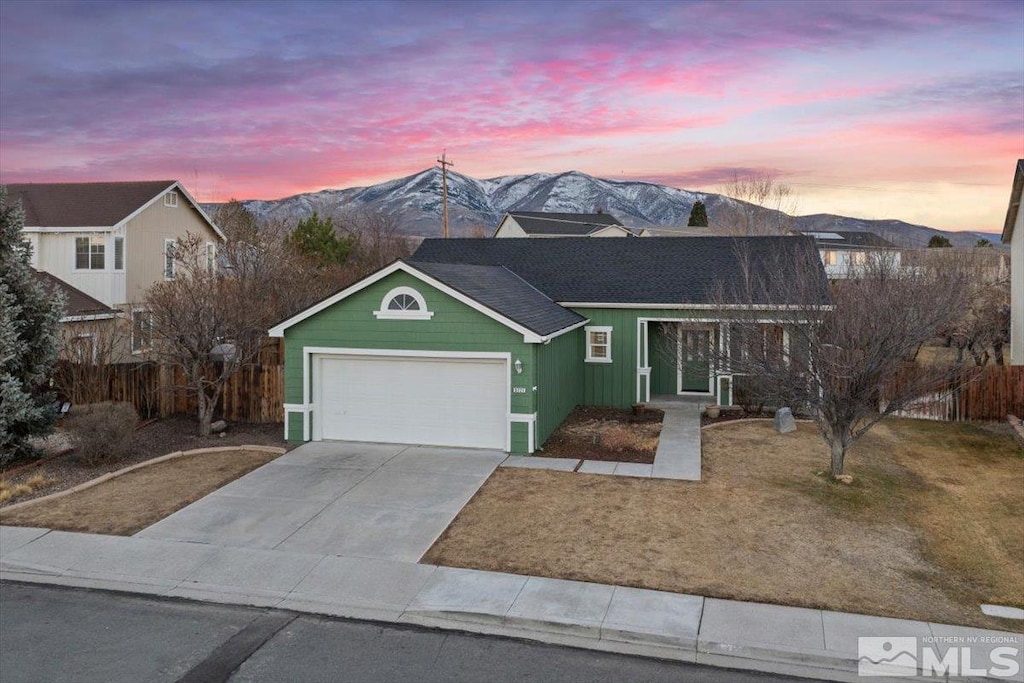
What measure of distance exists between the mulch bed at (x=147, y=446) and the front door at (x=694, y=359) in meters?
10.1

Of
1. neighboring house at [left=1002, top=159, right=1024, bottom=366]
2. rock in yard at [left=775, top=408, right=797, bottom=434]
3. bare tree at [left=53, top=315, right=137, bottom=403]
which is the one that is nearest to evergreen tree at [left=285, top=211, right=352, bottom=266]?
bare tree at [left=53, top=315, right=137, bottom=403]

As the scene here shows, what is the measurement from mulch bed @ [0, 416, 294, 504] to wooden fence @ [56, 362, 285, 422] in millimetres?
500

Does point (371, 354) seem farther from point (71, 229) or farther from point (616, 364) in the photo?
point (71, 229)

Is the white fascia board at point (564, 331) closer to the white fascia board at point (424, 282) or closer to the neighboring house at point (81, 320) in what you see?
the white fascia board at point (424, 282)

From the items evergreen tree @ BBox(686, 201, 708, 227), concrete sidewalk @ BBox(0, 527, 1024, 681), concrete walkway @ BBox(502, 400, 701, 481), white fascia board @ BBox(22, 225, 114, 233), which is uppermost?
evergreen tree @ BBox(686, 201, 708, 227)

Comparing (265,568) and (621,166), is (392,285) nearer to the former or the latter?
(265,568)

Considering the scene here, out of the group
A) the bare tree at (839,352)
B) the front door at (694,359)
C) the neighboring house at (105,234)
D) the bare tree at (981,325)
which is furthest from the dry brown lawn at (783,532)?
the neighboring house at (105,234)

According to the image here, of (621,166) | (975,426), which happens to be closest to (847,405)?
(975,426)

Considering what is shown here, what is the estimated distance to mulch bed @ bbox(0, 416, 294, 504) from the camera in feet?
43.4

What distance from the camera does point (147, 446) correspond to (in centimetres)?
1576

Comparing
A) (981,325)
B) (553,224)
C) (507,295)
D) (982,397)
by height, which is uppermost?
(553,224)

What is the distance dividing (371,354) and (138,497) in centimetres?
526

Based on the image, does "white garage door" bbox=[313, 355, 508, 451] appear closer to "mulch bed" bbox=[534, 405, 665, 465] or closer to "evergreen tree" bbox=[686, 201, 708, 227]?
"mulch bed" bbox=[534, 405, 665, 465]

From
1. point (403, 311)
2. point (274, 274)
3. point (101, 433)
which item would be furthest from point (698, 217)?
point (101, 433)
